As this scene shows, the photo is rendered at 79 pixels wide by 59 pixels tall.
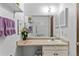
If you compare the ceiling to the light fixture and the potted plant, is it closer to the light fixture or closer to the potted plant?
the light fixture

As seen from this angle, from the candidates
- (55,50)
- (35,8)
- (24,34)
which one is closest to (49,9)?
(35,8)

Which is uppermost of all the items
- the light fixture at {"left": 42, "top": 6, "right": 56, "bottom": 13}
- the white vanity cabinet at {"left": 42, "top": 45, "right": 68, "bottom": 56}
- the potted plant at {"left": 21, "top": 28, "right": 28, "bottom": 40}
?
the light fixture at {"left": 42, "top": 6, "right": 56, "bottom": 13}

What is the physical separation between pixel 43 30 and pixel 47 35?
0.41 feet

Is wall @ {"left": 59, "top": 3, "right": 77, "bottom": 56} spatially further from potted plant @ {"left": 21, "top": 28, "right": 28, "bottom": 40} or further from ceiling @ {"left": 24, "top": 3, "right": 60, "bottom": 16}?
potted plant @ {"left": 21, "top": 28, "right": 28, "bottom": 40}

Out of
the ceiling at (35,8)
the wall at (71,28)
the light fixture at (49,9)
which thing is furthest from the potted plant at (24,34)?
the wall at (71,28)

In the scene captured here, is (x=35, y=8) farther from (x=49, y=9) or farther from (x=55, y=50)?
(x=55, y=50)

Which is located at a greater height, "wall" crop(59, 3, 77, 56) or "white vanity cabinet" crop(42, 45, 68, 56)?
"wall" crop(59, 3, 77, 56)

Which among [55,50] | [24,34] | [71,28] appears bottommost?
[55,50]

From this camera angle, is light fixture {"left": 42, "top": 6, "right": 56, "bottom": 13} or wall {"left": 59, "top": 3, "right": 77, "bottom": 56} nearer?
wall {"left": 59, "top": 3, "right": 77, "bottom": 56}

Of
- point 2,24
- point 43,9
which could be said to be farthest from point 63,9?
point 2,24

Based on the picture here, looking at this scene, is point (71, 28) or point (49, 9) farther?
point (49, 9)

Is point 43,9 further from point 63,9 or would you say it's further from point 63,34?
point 63,34

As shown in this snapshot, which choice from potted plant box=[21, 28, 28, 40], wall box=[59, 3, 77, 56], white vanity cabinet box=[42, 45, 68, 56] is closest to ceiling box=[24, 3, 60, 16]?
potted plant box=[21, 28, 28, 40]

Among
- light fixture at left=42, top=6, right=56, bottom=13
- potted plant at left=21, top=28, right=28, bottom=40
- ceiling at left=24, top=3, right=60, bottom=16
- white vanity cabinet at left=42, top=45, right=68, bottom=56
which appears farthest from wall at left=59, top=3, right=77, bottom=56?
potted plant at left=21, top=28, right=28, bottom=40
